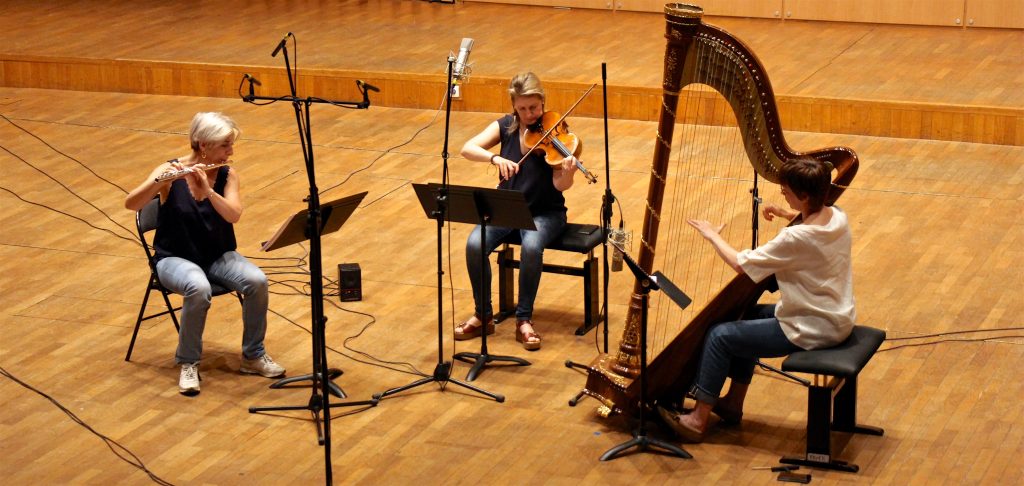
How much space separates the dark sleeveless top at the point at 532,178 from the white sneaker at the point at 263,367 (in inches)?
42.3

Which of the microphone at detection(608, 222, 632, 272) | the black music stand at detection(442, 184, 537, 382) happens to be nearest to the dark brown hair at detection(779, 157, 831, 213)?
the microphone at detection(608, 222, 632, 272)

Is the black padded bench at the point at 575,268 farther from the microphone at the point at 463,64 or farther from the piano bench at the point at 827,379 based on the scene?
the piano bench at the point at 827,379

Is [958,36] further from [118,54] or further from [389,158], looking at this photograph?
[118,54]

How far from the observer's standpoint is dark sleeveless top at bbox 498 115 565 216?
5309 mm

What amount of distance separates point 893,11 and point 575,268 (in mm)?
5258

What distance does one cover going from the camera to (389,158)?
308 inches

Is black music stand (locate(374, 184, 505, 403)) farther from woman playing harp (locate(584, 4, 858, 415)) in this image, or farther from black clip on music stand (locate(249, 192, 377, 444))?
woman playing harp (locate(584, 4, 858, 415))

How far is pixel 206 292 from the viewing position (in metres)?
4.83

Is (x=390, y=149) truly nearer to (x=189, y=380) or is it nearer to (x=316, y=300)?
(x=189, y=380)

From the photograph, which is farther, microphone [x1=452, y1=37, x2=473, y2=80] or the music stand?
microphone [x1=452, y1=37, x2=473, y2=80]

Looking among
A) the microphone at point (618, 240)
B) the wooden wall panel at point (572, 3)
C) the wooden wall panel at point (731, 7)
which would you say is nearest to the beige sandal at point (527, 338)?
the microphone at point (618, 240)

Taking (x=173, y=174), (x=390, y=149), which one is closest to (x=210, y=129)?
(x=173, y=174)

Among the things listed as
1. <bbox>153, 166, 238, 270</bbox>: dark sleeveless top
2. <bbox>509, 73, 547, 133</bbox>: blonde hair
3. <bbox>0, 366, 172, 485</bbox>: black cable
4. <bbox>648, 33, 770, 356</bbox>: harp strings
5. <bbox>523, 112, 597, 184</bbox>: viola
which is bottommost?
<bbox>0, 366, 172, 485</bbox>: black cable

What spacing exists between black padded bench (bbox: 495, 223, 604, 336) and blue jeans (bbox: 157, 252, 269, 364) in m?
1.02
